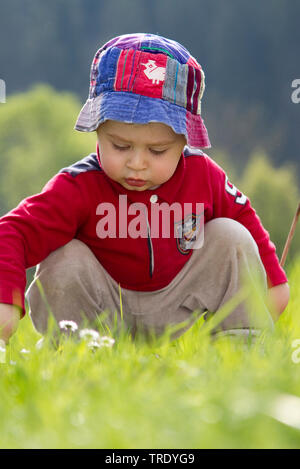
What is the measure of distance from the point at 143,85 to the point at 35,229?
42 centimetres

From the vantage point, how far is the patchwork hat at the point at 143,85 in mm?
1494

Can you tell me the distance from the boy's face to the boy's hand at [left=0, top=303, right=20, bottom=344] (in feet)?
1.31

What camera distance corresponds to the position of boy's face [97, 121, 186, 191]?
1.51 meters

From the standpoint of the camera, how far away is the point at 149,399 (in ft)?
2.92

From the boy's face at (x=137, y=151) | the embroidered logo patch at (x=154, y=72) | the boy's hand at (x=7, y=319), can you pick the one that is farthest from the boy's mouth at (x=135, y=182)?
the boy's hand at (x=7, y=319)

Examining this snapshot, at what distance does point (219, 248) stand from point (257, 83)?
1.51 m

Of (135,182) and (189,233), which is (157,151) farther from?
(189,233)

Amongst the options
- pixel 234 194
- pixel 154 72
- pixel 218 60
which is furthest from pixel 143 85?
pixel 218 60

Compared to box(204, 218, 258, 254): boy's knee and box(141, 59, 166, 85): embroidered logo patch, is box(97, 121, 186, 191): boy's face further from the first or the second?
box(204, 218, 258, 254): boy's knee

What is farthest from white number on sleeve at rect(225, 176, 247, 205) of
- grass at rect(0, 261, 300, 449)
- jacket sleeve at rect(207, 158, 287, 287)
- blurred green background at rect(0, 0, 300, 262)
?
blurred green background at rect(0, 0, 300, 262)

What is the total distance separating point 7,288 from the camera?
56.4 inches

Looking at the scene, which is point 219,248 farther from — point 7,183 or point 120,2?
point 120,2

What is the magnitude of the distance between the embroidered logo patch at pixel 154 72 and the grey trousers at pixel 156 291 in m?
0.41
